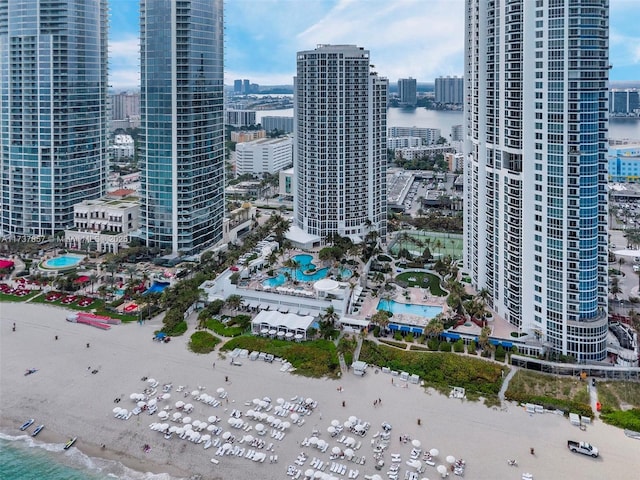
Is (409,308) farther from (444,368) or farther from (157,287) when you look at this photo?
(157,287)

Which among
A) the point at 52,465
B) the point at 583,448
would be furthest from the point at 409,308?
the point at 52,465

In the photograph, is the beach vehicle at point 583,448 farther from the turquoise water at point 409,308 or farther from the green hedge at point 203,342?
the green hedge at point 203,342

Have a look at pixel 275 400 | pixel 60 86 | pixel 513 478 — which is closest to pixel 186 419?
pixel 275 400

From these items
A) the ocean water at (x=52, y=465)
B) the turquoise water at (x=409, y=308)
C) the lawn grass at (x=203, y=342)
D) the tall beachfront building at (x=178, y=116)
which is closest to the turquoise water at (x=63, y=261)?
the tall beachfront building at (x=178, y=116)

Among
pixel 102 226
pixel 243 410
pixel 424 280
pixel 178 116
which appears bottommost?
pixel 243 410

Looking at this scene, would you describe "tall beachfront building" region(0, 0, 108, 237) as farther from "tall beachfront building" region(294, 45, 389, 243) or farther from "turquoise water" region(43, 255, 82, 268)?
"tall beachfront building" region(294, 45, 389, 243)
